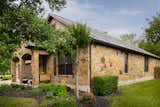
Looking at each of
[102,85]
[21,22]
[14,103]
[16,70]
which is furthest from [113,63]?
[21,22]

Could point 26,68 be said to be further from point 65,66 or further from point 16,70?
point 65,66

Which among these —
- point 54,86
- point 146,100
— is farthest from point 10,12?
point 54,86

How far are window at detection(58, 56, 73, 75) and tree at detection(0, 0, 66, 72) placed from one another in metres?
8.80

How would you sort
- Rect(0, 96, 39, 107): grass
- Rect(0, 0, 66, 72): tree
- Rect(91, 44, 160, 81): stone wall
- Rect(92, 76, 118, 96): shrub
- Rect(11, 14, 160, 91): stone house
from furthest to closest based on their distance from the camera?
Rect(91, 44, 160, 81): stone wall → Rect(11, 14, 160, 91): stone house → Rect(92, 76, 118, 96): shrub → Rect(0, 96, 39, 107): grass → Rect(0, 0, 66, 72): tree

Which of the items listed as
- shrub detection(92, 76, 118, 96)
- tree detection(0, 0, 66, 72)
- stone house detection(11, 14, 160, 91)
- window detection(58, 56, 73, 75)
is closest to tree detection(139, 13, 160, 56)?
stone house detection(11, 14, 160, 91)

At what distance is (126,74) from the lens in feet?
66.7

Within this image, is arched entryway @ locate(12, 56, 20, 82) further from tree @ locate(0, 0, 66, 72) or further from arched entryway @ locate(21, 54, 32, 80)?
tree @ locate(0, 0, 66, 72)

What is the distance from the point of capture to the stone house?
15.8m

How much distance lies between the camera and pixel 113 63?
60.0 ft

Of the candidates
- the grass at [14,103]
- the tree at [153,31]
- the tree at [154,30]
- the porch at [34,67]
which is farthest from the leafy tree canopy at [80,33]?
the tree at [154,30]

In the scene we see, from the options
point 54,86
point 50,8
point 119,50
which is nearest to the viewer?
point 50,8

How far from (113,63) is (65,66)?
3.57 m

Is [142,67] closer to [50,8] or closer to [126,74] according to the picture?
[126,74]

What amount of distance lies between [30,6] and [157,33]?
43905mm
